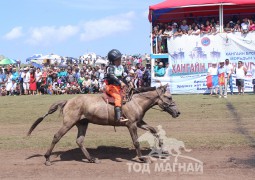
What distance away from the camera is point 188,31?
2456 cm

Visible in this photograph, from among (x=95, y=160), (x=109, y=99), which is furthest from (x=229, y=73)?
(x=95, y=160)

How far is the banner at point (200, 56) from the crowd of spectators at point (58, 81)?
2.58 meters

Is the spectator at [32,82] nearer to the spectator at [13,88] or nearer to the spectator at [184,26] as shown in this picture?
the spectator at [13,88]

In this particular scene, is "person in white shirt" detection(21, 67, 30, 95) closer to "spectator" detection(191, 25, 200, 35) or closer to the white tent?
"spectator" detection(191, 25, 200, 35)

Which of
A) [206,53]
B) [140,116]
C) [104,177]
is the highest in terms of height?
[206,53]

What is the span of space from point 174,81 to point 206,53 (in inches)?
92.5

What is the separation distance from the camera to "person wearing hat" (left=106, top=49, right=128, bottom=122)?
30.5ft

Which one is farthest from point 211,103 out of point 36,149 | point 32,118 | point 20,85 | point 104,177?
point 20,85

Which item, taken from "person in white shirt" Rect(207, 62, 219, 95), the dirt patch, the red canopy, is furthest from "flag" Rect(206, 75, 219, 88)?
the dirt patch

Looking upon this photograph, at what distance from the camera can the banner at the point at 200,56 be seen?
2383 centimetres

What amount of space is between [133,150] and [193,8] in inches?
649

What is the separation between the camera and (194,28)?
2489cm

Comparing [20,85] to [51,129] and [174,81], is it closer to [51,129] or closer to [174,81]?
[174,81]

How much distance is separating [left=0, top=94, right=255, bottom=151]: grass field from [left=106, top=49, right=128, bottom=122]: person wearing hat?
210cm
